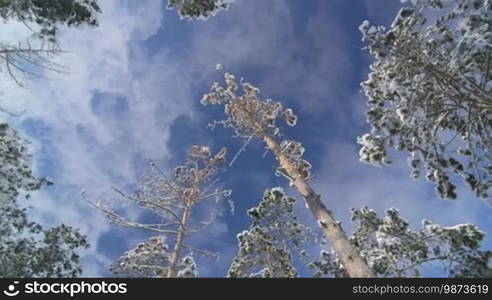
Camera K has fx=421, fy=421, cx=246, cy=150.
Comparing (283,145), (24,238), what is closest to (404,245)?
(283,145)

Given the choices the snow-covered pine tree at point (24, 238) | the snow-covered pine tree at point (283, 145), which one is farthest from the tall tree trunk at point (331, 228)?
the snow-covered pine tree at point (24, 238)

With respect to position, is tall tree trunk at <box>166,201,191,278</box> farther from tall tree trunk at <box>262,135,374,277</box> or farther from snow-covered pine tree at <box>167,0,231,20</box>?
snow-covered pine tree at <box>167,0,231,20</box>

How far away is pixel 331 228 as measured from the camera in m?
9.84

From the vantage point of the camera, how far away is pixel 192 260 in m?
14.4

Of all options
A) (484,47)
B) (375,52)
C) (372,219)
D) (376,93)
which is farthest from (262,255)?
(484,47)

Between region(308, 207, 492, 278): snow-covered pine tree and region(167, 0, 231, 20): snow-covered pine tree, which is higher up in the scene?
region(167, 0, 231, 20): snow-covered pine tree

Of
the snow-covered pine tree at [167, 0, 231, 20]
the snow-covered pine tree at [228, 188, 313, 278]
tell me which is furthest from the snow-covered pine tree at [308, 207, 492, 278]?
the snow-covered pine tree at [167, 0, 231, 20]

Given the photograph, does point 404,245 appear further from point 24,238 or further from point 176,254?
point 24,238

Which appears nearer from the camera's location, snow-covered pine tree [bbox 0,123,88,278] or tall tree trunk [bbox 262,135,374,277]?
tall tree trunk [bbox 262,135,374,277]

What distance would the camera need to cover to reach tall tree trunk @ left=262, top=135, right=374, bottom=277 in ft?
28.3

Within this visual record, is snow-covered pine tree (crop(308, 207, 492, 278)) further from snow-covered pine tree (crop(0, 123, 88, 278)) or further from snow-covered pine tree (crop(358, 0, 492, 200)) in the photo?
snow-covered pine tree (crop(0, 123, 88, 278))

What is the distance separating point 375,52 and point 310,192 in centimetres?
414

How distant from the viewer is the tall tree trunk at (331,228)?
8.63 metres

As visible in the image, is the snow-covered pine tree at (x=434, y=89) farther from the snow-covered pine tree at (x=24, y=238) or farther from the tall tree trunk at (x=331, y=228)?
the snow-covered pine tree at (x=24, y=238)
